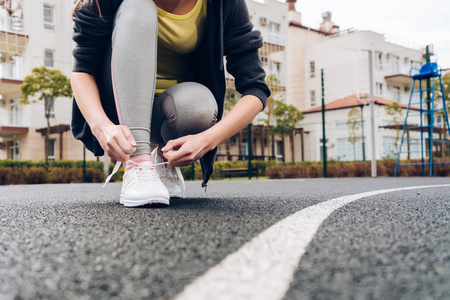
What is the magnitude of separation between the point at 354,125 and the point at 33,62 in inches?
529

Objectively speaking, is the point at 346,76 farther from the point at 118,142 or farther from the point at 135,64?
the point at 118,142

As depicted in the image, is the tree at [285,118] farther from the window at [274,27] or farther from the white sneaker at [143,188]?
the white sneaker at [143,188]

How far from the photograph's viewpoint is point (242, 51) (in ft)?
4.97

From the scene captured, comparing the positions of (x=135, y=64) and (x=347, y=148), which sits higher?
(x=347, y=148)

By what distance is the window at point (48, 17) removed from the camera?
1577cm

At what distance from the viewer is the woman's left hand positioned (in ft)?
3.73

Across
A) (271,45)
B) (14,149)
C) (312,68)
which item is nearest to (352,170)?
(271,45)

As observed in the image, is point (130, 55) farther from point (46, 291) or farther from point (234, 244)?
point (46, 291)

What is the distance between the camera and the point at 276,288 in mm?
481

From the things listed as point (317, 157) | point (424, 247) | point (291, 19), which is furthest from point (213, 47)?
point (291, 19)

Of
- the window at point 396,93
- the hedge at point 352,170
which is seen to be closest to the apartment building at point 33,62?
the hedge at point 352,170

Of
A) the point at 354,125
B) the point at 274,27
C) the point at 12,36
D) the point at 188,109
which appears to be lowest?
the point at 188,109

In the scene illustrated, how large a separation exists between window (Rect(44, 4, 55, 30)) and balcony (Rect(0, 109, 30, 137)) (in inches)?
139

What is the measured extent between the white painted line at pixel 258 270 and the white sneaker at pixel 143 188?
52 centimetres
